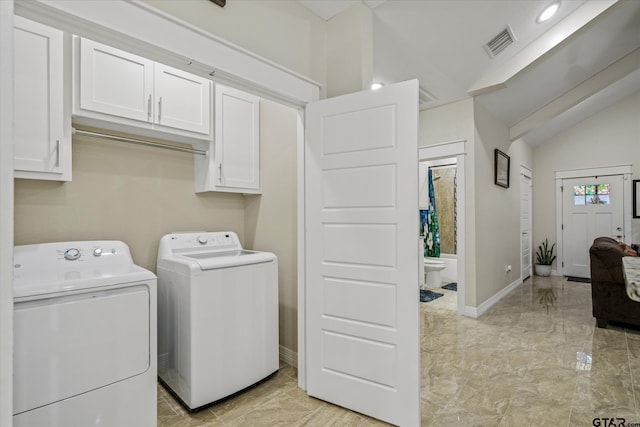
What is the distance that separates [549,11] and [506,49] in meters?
0.42

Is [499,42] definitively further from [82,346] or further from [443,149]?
[82,346]

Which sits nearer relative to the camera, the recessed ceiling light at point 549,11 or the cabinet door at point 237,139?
the cabinet door at point 237,139

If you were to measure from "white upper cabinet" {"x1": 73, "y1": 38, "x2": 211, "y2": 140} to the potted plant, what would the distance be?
6501 millimetres

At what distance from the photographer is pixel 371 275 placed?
1902mm

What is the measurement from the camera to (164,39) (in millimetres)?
1503

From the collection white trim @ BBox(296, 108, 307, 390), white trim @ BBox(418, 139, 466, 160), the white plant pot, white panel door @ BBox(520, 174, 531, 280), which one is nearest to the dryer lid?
white trim @ BBox(296, 108, 307, 390)

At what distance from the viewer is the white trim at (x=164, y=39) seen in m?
1.27

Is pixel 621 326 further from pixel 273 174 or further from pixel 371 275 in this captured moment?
pixel 273 174

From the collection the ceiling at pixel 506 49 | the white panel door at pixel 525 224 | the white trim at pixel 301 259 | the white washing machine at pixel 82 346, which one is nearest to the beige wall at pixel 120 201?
the white washing machine at pixel 82 346

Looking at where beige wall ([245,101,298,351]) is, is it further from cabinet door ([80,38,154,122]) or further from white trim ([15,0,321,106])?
cabinet door ([80,38,154,122])

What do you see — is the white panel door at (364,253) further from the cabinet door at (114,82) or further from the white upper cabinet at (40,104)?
the white upper cabinet at (40,104)

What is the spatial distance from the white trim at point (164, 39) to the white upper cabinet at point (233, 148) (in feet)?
2.40

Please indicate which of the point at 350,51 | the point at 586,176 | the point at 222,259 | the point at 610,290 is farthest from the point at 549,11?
the point at 586,176

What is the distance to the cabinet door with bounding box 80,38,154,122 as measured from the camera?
6.42ft
